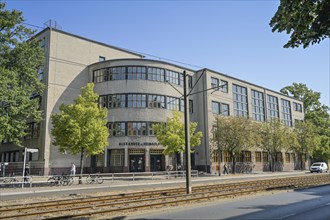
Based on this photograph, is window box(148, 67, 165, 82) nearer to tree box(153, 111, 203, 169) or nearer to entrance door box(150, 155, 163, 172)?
tree box(153, 111, 203, 169)

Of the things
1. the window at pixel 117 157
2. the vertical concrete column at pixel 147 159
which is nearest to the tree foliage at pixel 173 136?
the vertical concrete column at pixel 147 159

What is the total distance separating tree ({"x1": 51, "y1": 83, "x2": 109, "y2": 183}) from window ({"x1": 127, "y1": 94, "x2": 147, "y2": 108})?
11656 mm

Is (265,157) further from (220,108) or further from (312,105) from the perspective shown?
(312,105)

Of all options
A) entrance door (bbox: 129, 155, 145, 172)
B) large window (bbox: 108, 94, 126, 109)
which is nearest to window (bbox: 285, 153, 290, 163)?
entrance door (bbox: 129, 155, 145, 172)

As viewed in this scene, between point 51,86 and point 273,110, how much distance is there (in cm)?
4525

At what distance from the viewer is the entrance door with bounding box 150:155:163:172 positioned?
1642 inches

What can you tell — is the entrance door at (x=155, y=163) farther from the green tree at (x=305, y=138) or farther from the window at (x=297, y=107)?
the window at (x=297, y=107)

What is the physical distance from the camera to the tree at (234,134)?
44.3 metres

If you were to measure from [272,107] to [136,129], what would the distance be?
36278 mm

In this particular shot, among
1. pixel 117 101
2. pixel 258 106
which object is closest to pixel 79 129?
pixel 117 101

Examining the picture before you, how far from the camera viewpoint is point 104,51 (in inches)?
1901

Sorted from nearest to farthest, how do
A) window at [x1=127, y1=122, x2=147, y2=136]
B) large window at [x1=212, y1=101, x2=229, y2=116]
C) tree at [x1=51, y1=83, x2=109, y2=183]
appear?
tree at [x1=51, y1=83, x2=109, y2=183] < window at [x1=127, y1=122, x2=147, y2=136] < large window at [x1=212, y1=101, x2=229, y2=116]

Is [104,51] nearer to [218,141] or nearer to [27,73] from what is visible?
[27,73]

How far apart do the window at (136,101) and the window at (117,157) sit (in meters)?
6.18
